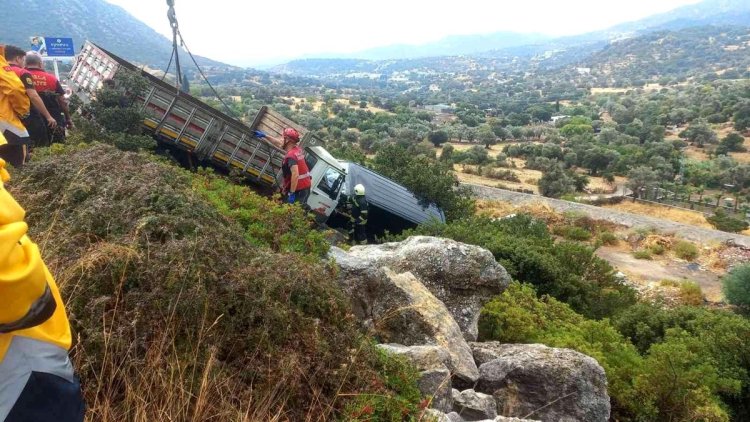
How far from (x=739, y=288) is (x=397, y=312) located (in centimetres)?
1801

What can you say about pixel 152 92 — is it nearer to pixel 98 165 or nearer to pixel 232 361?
pixel 98 165

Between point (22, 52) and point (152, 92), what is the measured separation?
8.74ft

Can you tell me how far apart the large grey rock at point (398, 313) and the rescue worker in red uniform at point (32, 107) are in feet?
14.6

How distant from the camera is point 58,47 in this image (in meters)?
15.6

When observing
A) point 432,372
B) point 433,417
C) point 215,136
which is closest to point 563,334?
point 432,372

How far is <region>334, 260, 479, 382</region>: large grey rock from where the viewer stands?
523 centimetres

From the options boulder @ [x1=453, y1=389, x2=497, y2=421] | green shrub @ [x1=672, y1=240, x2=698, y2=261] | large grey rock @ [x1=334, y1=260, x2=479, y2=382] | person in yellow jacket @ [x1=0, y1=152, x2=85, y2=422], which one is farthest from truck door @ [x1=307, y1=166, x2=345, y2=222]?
green shrub @ [x1=672, y1=240, x2=698, y2=261]

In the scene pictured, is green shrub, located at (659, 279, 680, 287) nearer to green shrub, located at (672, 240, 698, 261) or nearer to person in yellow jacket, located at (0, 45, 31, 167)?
green shrub, located at (672, 240, 698, 261)

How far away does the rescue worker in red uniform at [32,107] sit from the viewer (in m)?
6.36

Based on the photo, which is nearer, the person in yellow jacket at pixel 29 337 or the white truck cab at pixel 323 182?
the person in yellow jacket at pixel 29 337

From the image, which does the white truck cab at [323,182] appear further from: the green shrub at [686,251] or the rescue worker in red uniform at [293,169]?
the green shrub at [686,251]

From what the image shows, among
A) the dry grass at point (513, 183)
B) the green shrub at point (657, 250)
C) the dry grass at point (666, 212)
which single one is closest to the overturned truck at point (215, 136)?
the green shrub at point (657, 250)

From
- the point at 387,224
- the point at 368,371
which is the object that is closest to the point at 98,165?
the point at 368,371

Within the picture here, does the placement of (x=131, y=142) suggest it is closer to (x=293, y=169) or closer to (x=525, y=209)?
(x=293, y=169)
